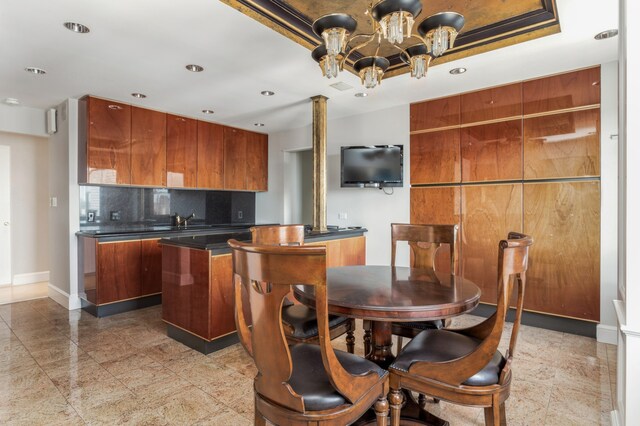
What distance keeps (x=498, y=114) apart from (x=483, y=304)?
7.06 ft

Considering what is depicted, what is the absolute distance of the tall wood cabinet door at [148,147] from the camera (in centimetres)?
440

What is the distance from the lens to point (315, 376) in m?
1.32

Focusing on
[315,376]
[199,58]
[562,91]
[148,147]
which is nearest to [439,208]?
[562,91]

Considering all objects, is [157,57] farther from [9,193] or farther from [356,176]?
[9,193]

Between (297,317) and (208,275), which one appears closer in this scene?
(297,317)

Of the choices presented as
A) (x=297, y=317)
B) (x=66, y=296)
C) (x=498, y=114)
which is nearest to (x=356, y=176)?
(x=498, y=114)

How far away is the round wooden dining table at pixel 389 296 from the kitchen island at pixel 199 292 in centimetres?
110

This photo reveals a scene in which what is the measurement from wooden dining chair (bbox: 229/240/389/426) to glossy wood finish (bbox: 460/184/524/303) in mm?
2939

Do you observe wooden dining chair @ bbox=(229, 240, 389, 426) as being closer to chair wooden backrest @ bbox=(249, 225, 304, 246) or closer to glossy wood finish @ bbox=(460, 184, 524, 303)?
chair wooden backrest @ bbox=(249, 225, 304, 246)

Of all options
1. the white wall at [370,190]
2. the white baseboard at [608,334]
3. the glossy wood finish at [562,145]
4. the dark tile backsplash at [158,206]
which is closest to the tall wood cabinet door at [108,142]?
the dark tile backsplash at [158,206]

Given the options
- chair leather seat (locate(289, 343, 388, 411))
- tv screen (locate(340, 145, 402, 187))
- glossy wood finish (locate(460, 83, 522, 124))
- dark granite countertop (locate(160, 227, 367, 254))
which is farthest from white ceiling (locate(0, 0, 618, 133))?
chair leather seat (locate(289, 343, 388, 411))

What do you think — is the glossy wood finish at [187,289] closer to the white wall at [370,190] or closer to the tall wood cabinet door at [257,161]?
the white wall at [370,190]
